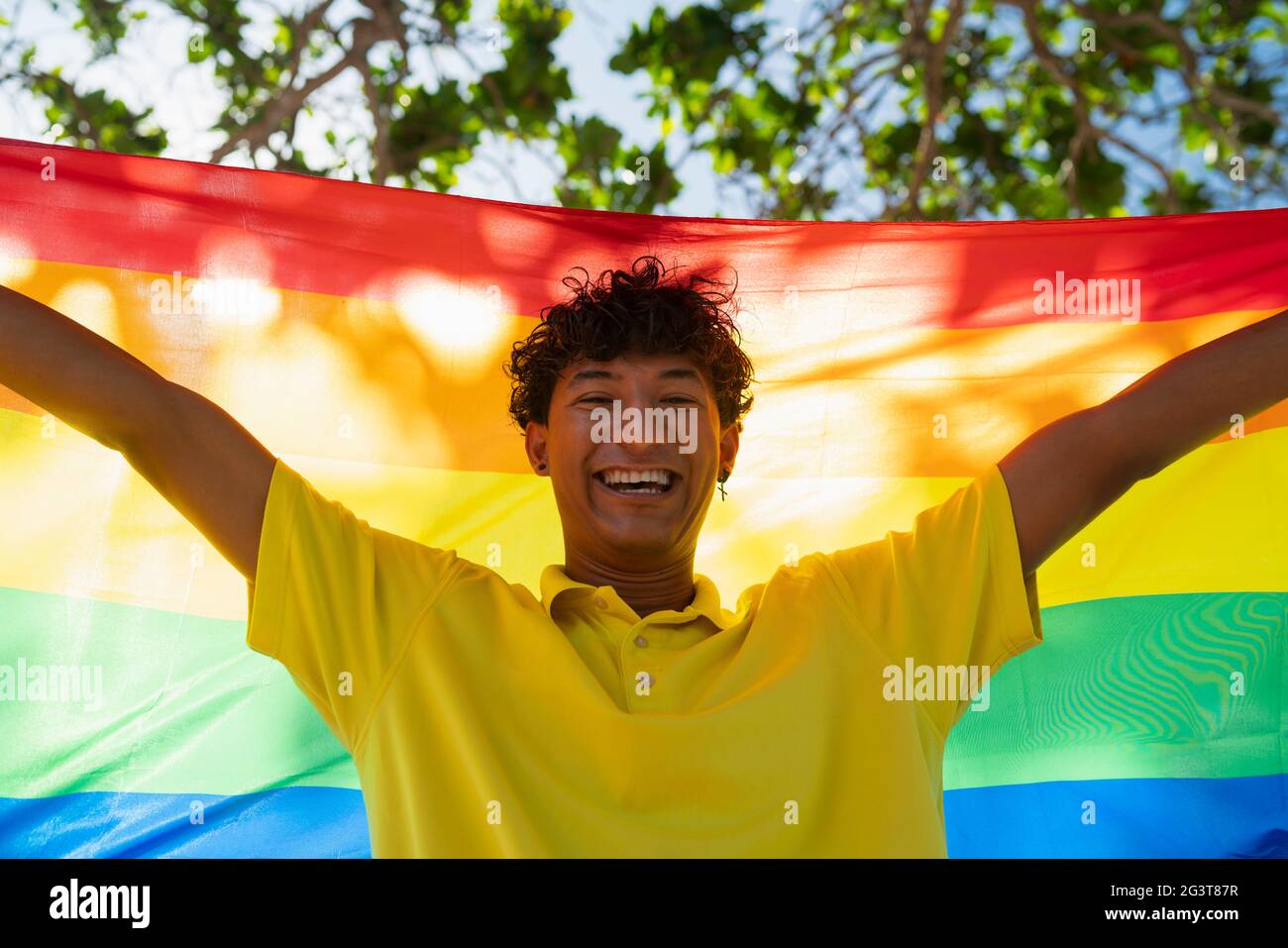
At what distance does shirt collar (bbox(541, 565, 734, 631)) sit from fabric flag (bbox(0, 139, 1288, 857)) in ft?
1.44

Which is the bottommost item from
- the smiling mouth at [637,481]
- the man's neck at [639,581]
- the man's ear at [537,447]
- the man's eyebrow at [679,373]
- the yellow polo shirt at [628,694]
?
the yellow polo shirt at [628,694]

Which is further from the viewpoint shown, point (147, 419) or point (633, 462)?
point (633, 462)

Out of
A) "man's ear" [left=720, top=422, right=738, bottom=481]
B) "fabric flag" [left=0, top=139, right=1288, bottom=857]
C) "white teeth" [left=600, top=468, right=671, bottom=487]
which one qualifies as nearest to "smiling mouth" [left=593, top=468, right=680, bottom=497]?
"white teeth" [left=600, top=468, right=671, bottom=487]

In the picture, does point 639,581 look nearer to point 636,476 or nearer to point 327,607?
point 636,476

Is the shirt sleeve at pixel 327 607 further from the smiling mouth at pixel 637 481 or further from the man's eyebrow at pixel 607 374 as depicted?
the man's eyebrow at pixel 607 374

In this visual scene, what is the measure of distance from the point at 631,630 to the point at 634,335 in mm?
530

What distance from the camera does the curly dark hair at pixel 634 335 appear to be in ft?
7.35

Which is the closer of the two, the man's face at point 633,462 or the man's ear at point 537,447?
the man's face at point 633,462

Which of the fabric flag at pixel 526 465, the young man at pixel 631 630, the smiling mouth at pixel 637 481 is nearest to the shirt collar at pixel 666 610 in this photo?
the young man at pixel 631 630

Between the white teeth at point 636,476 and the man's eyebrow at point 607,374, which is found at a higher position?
the man's eyebrow at point 607,374

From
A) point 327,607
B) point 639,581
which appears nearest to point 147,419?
point 327,607

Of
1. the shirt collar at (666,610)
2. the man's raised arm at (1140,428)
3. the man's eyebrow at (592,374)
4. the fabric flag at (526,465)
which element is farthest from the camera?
the fabric flag at (526,465)

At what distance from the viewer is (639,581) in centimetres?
223

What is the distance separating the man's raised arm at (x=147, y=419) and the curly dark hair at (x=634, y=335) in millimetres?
587
